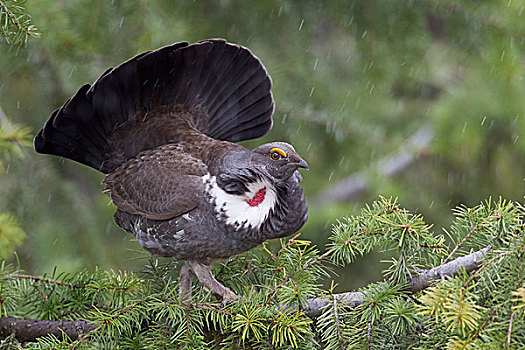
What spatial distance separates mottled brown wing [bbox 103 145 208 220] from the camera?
2.79 metres

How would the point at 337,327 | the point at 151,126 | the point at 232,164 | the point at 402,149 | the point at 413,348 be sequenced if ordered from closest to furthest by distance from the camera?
the point at 413,348 → the point at 337,327 → the point at 232,164 → the point at 151,126 → the point at 402,149

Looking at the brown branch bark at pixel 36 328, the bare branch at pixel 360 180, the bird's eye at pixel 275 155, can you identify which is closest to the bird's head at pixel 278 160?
the bird's eye at pixel 275 155

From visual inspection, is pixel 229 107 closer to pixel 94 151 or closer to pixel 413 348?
pixel 94 151

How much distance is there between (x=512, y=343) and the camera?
1.66 m

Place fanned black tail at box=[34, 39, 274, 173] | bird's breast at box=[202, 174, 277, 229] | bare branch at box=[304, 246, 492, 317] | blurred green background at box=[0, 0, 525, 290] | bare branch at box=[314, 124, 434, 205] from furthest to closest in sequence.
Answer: bare branch at box=[314, 124, 434, 205]
blurred green background at box=[0, 0, 525, 290]
fanned black tail at box=[34, 39, 274, 173]
bird's breast at box=[202, 174, 277, 229]
bare branch at box=[304, 246, 492, 317]

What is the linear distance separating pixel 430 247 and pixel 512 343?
0.53m

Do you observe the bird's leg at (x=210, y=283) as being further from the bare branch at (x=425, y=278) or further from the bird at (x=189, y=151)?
the bare branch at (x=425, y=278)

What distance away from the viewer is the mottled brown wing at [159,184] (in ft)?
9.16

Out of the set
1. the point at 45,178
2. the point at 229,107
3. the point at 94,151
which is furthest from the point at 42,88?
the point at 229,107

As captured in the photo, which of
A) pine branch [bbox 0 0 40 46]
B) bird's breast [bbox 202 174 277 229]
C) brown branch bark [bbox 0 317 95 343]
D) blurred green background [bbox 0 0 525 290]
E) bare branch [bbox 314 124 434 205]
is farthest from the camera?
bare branch [bbox 314 124 434 205]

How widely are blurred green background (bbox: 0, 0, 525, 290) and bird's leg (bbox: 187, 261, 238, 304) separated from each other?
24.2 inches

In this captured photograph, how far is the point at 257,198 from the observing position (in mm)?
2738

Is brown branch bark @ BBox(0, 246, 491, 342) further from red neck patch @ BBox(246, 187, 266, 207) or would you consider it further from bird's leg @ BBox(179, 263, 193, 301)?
red neck patch @ BBox(246, 187, 266, 207)

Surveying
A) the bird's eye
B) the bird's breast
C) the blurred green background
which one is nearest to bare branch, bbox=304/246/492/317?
the bird's breast
